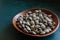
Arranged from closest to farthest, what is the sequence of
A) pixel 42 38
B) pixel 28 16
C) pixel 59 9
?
pixel 42 38 → pixel 28 16 → pixel 59 9

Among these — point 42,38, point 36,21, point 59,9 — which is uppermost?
point 59,9

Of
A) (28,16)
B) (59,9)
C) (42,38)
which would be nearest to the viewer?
(42,38)

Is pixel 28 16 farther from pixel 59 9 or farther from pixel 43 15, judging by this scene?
pixel 59 9

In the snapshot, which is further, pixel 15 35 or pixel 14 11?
pixel 14 11

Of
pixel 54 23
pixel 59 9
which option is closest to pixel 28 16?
pixel 54 23

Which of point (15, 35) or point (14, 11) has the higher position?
point (14, 11)

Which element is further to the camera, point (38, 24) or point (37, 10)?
point (37, 10)

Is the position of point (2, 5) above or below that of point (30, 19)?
above
